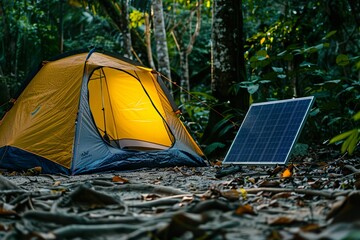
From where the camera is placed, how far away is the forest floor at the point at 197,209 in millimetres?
2311

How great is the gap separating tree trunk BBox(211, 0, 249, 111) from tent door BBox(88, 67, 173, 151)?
0.93 meters

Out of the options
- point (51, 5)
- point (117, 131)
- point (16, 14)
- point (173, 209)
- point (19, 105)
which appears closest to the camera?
point (173, 209)

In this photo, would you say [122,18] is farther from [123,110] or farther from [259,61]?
[259,61]

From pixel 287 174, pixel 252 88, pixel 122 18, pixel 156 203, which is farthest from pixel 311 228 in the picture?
pixel 122 18

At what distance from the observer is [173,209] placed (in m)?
3.07

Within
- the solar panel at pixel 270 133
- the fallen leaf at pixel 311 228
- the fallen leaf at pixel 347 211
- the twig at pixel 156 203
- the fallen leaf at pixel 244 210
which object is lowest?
the solar panel at pixel 270 133

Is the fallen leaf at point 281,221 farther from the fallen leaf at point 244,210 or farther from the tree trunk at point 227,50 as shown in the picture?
the tree trunk at point 227,50

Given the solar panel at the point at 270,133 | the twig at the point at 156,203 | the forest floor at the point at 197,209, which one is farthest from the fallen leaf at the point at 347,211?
the solar panel at the point at 270,133

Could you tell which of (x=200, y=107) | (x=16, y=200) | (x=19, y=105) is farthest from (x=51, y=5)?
(x=16, y=200)

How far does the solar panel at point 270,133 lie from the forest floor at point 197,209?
0.43 feet

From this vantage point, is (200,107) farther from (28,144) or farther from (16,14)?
(16,14)

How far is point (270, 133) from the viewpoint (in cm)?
532

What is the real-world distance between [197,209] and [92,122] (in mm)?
4215

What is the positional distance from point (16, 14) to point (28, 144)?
8.70m
